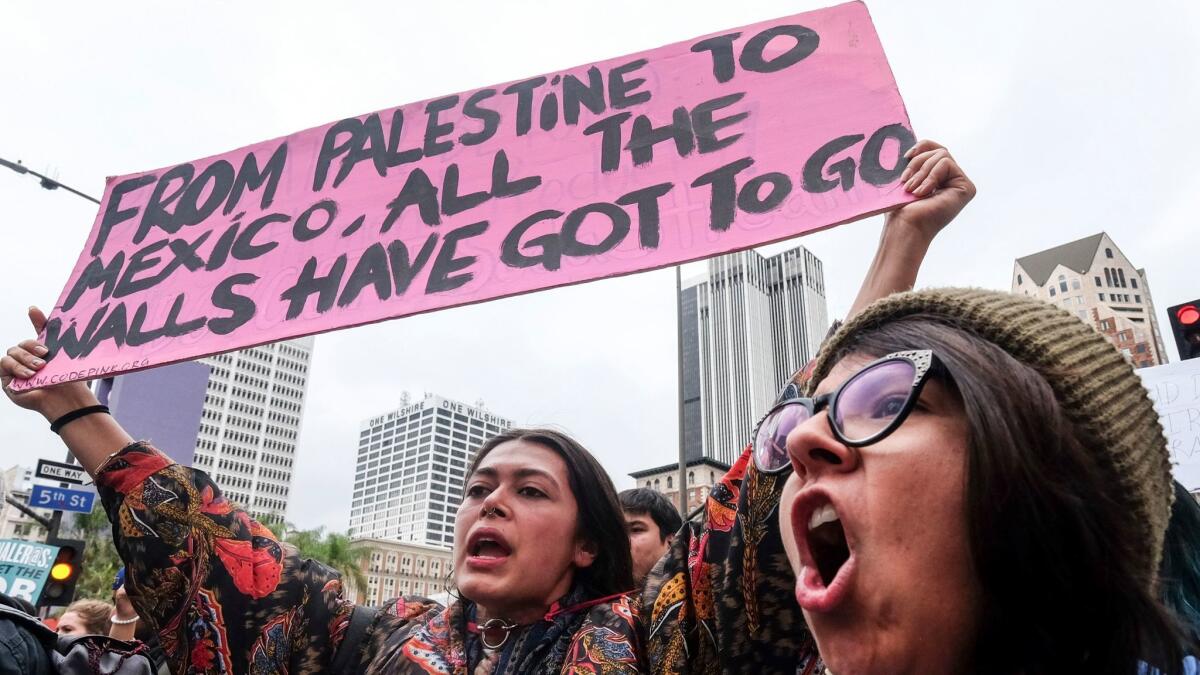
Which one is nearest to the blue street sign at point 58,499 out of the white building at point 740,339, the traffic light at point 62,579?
the traffic light at point 62,579

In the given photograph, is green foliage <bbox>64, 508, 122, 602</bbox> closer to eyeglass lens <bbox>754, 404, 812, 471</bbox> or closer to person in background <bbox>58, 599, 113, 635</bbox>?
person in background <bbox>58, 599, 113, 635</bbox>

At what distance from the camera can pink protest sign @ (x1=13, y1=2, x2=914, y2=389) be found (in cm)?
211

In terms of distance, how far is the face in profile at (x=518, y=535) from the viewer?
196 cm

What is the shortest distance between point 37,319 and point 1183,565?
338 centimetres

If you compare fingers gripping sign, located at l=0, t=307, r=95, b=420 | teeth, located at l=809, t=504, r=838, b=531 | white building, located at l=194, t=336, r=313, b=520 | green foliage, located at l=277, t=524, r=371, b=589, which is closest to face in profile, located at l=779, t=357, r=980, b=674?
teeth, located at l=809, t=504, r=838, b=531

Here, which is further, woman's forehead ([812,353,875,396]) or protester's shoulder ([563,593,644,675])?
protester's shoulder ([563,593,644,675])

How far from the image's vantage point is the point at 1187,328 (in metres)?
5.65

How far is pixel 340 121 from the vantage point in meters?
3.02

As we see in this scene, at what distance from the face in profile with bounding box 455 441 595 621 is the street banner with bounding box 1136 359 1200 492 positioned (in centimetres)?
372

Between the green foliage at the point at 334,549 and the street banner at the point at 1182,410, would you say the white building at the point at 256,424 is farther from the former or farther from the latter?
the street banner at the point at 1182,410

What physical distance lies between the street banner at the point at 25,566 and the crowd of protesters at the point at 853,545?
9.19 metres

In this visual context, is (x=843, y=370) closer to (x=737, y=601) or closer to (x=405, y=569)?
(x=737, y=601)

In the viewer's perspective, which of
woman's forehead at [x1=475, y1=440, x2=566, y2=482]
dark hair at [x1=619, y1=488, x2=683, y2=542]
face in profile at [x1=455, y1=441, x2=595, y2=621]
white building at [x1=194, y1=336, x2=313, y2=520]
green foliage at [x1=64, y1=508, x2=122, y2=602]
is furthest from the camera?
white building at [x1=194, y1=336, x2=313, y2=520]

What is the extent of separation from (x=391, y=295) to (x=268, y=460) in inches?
5059
